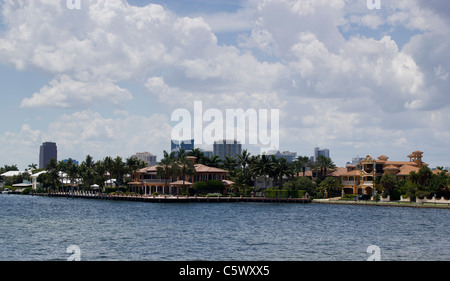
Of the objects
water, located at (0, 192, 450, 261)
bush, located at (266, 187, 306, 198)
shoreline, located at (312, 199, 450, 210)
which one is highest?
bush, located at (266, 187, 306, 198)

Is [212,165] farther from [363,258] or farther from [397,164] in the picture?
[363,258]

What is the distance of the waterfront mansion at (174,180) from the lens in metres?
138

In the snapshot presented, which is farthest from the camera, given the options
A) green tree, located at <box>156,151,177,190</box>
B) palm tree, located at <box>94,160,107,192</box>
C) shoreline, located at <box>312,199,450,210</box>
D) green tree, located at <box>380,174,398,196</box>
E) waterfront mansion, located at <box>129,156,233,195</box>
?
palm tree, located at <box>94,160,107,192</box>

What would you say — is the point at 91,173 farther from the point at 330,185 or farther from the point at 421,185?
the point at 421,185

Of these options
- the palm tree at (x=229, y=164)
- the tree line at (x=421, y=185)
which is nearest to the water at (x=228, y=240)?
the tree line at (x=421, y=185)

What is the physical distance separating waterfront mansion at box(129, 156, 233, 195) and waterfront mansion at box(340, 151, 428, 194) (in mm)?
32178

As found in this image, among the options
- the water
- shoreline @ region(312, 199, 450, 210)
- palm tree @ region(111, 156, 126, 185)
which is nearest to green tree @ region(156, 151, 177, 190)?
palm tree @ region(111, 156, 126, 185)

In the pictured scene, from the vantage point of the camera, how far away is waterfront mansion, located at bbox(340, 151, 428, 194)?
12599cm

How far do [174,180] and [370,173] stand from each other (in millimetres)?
54996

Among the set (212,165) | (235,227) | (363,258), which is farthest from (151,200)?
(363,258)

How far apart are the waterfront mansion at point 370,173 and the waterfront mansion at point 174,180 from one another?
32.2 meters

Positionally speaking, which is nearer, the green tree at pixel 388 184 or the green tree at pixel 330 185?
the green tree at pixel 388 184

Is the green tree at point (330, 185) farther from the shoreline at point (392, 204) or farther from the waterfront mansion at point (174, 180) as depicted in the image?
the waterfront mansion at point (174, 180)

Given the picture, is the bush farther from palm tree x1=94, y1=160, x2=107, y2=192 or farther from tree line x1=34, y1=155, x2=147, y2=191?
palm tree x1=94, y1=160, x2=107, y2=192
